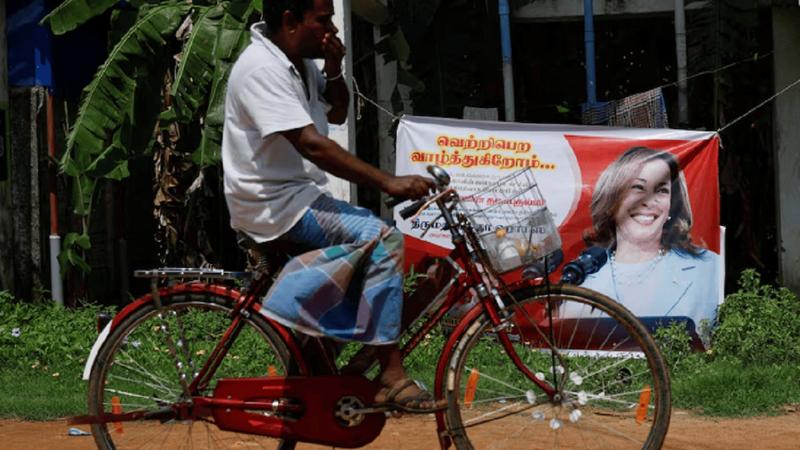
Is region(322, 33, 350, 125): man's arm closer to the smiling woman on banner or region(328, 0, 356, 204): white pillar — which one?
the smiling woman on banner

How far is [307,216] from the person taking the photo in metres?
4.47

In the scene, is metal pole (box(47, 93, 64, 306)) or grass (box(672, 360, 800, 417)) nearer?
grass (box(672, 360, 800, 417))

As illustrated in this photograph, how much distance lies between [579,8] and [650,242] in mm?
2661

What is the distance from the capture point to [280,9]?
452 centimetres

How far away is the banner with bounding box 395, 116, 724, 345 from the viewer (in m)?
8.22

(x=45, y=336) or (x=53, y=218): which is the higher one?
(x=53, y=218)

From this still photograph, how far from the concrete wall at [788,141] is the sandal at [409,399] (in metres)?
5.68

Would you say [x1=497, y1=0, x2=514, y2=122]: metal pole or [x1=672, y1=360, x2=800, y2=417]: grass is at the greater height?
[x1=497, y1=0, x2=514, y2=122]: metal pole

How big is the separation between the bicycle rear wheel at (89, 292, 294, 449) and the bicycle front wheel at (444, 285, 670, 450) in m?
0.66

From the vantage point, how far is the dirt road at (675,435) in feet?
19.0

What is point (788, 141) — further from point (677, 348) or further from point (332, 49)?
point (332, 49)

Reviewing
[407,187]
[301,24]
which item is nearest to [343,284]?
[407,187]

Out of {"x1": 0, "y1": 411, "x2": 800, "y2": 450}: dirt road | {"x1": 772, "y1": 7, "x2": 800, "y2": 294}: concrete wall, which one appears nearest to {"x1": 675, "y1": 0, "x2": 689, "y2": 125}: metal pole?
{"x1": 772, "y1": 7, "x2": 800, "y2": 294}: concrete wall

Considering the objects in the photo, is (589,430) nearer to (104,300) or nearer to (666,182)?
(666,182)
